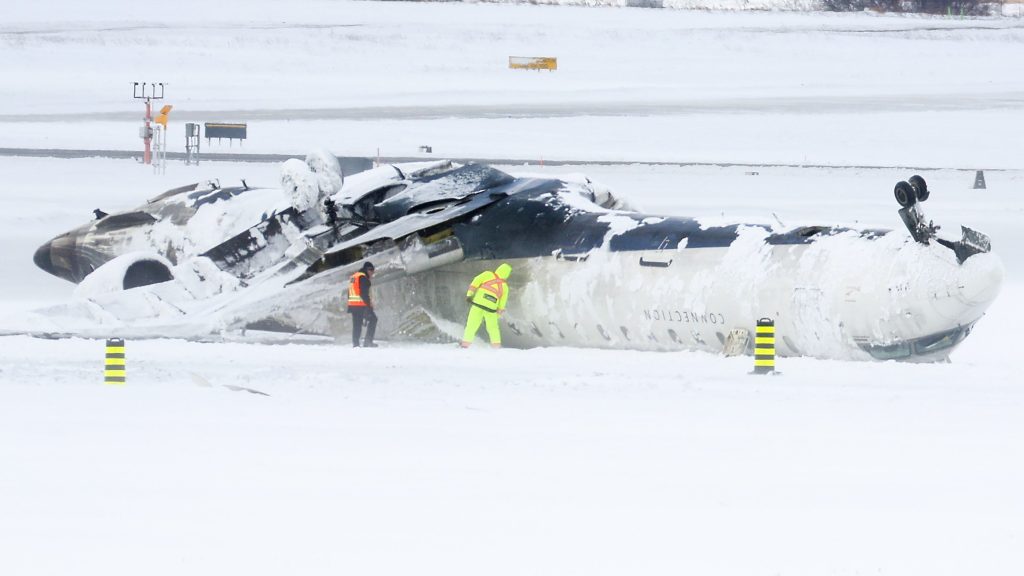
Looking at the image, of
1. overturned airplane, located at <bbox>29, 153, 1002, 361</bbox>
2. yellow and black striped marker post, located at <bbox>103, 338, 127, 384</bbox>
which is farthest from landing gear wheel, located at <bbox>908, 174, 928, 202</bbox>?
yellow and black striped marker post, located at <bbox>103, 338, 127, 384</bbox>

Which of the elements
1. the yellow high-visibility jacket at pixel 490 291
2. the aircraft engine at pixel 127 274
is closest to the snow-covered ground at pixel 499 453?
the yellow high-visibility jacket at pixel 490 291

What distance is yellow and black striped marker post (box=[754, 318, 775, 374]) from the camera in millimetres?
19938

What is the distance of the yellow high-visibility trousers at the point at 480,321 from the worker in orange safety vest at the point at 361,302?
1597 millimetres

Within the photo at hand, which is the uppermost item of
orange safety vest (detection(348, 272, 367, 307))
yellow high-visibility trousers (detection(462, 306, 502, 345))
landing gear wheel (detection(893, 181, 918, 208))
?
landing gear wheel (detection(893, 181, 918, 208))

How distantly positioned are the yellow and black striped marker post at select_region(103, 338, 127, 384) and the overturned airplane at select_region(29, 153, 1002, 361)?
18.4 feet

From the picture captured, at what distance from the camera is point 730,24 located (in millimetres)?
102562

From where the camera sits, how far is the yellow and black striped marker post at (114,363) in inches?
746

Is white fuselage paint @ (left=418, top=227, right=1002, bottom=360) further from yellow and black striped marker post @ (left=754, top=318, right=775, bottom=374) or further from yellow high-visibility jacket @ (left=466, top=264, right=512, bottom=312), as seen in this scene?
yellow and black striped marker post @ (left=754, top=318, right=775, bottom=374)

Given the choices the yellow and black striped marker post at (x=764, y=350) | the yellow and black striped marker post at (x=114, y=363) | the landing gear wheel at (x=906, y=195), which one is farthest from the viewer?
the yellow and black striped marker post at (x=764, y=350)

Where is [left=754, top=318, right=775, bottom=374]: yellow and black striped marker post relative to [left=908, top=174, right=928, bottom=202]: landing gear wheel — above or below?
below

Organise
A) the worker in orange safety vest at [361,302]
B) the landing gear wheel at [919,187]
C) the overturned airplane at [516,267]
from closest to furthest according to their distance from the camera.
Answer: the landing gear wheel at [919,187] → the overturned airplane at [516,267] → the worker in orange safety vest at [361,302]

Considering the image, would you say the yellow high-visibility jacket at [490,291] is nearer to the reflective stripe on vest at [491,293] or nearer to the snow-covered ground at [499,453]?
the reflective stripe on vest at [491,293]

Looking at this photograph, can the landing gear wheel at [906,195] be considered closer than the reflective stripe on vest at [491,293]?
Yes

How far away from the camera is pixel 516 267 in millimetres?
24391
